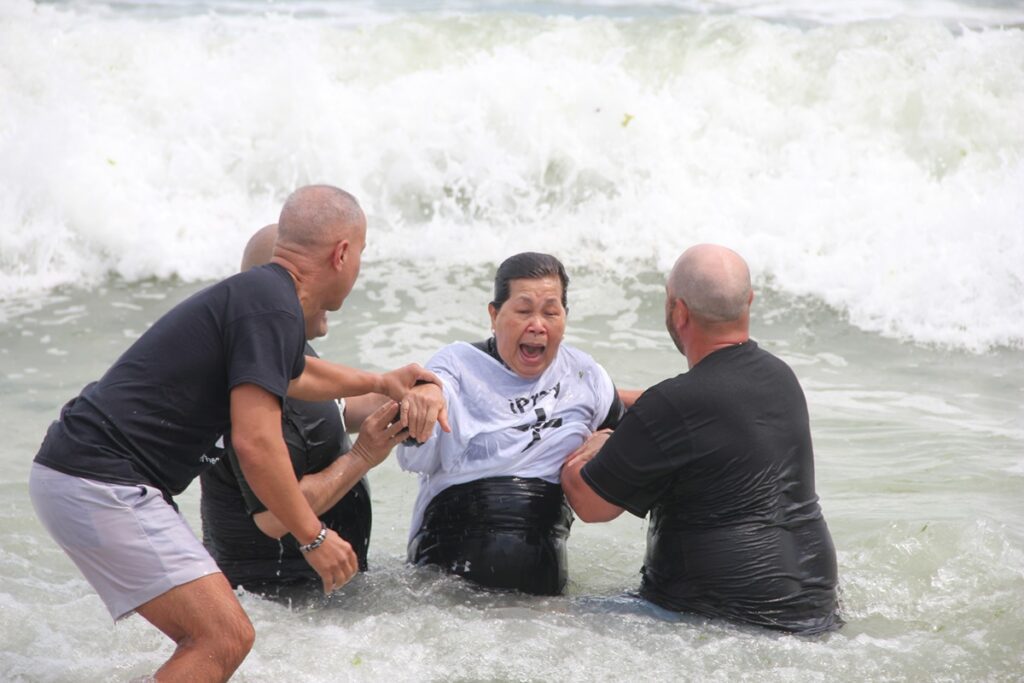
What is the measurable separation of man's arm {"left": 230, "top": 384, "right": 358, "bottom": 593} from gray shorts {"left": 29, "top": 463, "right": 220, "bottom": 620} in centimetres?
32

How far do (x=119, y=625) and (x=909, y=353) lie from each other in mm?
6806

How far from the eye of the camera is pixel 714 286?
484 centimetres

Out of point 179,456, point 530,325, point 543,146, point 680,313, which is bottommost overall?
point 179,456

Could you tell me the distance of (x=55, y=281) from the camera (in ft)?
37.5

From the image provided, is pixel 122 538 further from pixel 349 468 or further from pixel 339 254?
pixel 339 254

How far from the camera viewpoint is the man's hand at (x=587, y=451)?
17.0 ft

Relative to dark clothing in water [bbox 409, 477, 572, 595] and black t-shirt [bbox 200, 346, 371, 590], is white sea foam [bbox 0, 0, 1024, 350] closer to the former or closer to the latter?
dark clothing in water [bbox 409, 477, 572, 595]

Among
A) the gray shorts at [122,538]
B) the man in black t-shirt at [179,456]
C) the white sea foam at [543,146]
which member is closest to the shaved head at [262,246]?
the man in black t-shirt at [179,456]

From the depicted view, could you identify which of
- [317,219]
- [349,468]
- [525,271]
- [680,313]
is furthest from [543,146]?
[317,219]

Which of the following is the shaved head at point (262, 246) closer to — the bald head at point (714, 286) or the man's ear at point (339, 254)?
the man's ear at point (339, 254)

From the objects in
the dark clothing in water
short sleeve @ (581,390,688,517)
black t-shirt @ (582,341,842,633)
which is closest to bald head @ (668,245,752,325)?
black t-shirt @ (582,341,842,633)

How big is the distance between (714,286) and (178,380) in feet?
6.74

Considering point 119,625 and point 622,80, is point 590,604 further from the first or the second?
point 622,80

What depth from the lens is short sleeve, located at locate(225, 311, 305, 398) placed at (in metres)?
4.03
